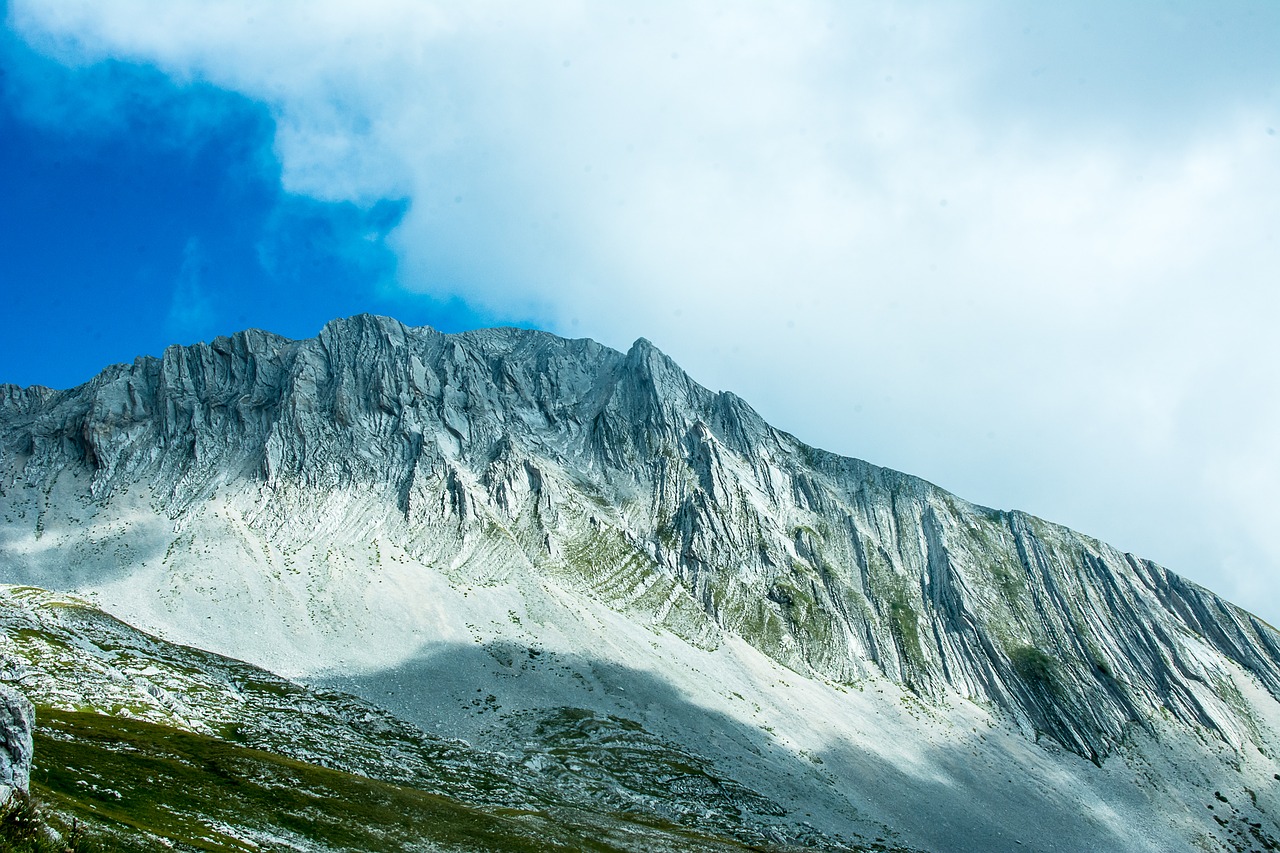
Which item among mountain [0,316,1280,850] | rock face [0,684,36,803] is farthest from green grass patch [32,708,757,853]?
mountain [0,316,1280,850]

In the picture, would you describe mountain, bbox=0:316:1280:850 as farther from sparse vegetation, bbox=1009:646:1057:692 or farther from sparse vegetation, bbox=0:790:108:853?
sparse vegetation, bbox=0:790:108:853

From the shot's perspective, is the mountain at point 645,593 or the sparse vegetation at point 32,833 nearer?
the sparse vegetation at point 32,833

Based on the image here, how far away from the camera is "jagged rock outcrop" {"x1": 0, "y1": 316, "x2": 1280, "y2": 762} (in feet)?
404

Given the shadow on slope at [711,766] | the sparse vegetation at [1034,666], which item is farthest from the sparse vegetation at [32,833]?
the sparse vegetation at [1034,666]

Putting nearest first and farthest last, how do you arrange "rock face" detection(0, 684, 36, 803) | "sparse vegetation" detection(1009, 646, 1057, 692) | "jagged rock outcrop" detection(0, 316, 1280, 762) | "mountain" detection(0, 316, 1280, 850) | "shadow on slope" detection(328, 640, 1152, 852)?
"rock face" detection(0, 684, 36, 803)
"shadow on slope" detection(328, 640, 1152, 852)
"mountain" detection(0, 316, 1280, 850)
"jagged rock outcrop" detection(0, 316, 1280, 762)
"sparse vegetation" detection(1009, 646, 1057, 692)

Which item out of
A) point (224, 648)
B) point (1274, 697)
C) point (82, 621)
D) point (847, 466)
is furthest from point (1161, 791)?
point (82, 621)

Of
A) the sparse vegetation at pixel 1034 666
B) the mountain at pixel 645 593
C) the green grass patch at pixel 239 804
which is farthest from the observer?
the sparse vegetation at pixel 1034 666

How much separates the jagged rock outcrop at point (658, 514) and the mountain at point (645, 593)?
0.69 metres

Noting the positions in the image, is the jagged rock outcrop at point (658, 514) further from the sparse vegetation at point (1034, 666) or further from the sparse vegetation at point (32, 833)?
the sparse vegetation at point (32, 833)

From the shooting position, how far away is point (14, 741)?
86.9ft

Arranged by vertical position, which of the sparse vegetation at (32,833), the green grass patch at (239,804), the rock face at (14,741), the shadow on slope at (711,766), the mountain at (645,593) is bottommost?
the green grass patch at (239,804)

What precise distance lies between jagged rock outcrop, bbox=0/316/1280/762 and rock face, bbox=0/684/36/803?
88058mm

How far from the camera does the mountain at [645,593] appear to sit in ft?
287

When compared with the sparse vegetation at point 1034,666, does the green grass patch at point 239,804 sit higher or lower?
lower
